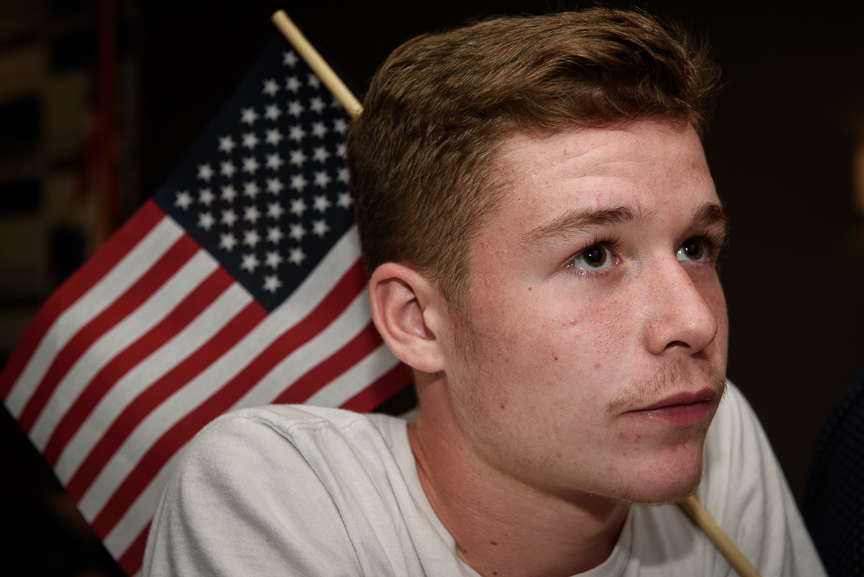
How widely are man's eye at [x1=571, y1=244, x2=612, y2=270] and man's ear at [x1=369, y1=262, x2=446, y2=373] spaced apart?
0.78 feet

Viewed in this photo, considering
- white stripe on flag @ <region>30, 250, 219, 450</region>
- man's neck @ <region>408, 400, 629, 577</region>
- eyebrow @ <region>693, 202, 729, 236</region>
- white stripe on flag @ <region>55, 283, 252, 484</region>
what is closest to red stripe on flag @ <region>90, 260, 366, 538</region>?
white stripe on flag @ <region>55, 283, 252, 484</region>

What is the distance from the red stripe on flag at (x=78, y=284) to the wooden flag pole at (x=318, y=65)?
515mm

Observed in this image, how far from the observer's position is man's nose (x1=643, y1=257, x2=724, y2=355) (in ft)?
2.75

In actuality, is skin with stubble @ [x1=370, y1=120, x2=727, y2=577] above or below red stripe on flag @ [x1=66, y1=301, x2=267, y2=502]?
below

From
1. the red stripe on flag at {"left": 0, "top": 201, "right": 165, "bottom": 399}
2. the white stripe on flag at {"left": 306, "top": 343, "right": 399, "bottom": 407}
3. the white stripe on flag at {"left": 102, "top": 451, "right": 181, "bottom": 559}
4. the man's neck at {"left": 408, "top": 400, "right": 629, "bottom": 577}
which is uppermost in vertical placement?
the red stripe on flag at {"left": 0, "top": 201, "right": 165, "bottom": 399}

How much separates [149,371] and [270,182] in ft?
1.73

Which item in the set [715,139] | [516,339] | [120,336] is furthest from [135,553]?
[715,139]

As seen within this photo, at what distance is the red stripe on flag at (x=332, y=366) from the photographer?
1.46m

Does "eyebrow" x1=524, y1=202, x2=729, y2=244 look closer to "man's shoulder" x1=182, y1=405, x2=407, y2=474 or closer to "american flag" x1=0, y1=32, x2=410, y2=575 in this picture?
"man's shoulder" x1=182, y1=405, x2=407, y2=474

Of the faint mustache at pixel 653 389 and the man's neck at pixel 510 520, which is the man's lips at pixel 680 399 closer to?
the faint mustache at pixel 653 389

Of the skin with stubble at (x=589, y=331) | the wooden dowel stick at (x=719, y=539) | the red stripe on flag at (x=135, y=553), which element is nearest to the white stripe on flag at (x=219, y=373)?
the red stripe on flag at (x=135, y=553)

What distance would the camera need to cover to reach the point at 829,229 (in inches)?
93.1

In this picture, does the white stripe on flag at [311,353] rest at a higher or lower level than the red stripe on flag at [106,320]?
lower

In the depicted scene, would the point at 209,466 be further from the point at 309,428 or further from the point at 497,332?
the point at 497,332
